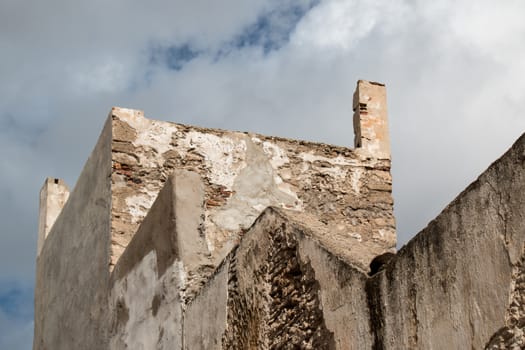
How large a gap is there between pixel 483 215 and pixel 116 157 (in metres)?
4.91

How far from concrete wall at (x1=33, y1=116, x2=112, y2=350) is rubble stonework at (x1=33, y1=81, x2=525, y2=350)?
3cm

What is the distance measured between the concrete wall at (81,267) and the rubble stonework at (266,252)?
3cm

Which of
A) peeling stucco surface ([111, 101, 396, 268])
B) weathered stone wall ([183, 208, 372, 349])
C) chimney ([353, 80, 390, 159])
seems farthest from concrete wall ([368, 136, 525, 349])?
chimney ([353, 80, 390, 159])

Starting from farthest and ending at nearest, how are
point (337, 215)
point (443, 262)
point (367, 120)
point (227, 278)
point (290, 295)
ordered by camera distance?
1. point (367, 120)
2. point (337, 215)
3. point (227, 278)
4. point (290, 295)
5. point (443, 262)

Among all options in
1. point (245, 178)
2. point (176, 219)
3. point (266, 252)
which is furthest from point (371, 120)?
point (266, 252)

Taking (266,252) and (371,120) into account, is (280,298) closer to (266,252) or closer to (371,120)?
(266,252)

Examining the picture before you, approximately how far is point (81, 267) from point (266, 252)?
151 inches

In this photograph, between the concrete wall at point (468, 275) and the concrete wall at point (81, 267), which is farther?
the concrete wall at point (81, 267)

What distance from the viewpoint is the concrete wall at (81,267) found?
24.3 feet

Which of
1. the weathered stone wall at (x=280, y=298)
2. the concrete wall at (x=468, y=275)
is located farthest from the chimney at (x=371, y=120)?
the concrete wall at (x=468, y=275)

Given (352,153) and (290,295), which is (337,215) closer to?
(352,153)

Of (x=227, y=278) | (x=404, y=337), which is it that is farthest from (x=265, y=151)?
(x=404, y=337)

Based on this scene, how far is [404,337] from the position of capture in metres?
3.28

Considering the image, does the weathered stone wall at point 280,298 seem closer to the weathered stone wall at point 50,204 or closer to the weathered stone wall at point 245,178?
the weathered stone wall at point 245,178
